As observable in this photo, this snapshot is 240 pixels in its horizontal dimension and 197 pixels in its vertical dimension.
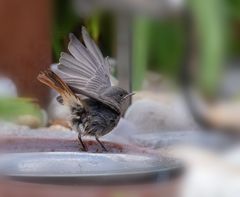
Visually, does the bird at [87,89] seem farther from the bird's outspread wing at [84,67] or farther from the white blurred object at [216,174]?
the white blurred object at [216,174]

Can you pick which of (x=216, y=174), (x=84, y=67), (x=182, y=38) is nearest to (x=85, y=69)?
(x=84, y=67)

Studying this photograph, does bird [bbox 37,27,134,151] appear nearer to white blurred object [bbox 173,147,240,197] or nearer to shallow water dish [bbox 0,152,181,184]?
shallow water dish [bbox 0,152,181,184]

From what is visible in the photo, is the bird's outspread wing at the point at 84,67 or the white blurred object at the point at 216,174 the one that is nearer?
the bird's outspread wing at the point at 84,67

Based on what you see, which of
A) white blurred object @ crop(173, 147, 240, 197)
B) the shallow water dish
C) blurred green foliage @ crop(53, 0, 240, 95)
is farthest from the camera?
white blurred object @ crop(173, 147, 240, 197)

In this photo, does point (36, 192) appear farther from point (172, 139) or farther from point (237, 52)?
point (237, 52)

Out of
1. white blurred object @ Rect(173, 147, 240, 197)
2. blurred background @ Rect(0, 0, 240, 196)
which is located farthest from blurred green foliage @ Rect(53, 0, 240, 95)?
white blurred object @ Rect(173, 147, 240, 197)

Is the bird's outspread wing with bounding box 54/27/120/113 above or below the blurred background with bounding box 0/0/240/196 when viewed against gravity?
below

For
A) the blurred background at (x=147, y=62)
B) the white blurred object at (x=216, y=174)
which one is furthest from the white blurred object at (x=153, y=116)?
the white blurred object at (x=216, y=174)

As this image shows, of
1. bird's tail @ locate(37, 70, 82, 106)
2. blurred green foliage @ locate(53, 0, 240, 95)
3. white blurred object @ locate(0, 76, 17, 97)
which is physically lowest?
bird's tail @ locate(37, 70, 82, 106)
